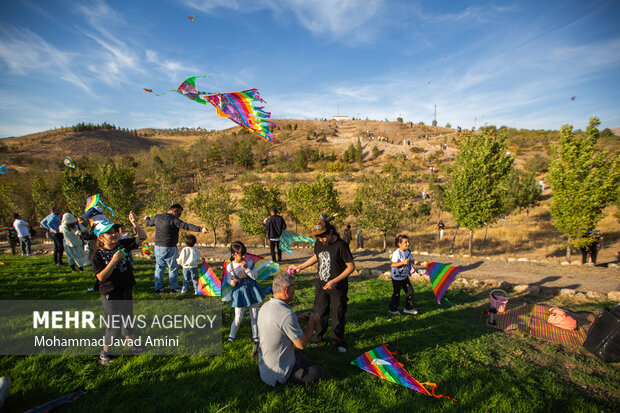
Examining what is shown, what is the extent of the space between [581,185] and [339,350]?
14188 mm

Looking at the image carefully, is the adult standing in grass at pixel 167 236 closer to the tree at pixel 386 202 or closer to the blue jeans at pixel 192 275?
the blue jeans at pixel 192 275

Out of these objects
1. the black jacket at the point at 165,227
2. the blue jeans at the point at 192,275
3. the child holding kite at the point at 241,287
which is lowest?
the blue jeans at the point at 192,275

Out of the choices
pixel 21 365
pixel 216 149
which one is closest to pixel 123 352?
pixel 21 365

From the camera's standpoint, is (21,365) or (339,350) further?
(339,350)

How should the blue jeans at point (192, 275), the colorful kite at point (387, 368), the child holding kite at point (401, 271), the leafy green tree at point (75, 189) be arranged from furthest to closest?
the leafy green tree at point (75, 189) < the blue jeans at point (192, 275) < the child holding kite at point (401, 271) < the colorful kite at point (387, 368)

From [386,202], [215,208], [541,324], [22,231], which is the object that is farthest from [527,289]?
[22,231]

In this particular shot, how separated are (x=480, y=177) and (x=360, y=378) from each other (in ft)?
47.9

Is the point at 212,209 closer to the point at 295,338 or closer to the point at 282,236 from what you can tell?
the point at 282,236

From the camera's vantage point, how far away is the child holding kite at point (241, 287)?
4.40m

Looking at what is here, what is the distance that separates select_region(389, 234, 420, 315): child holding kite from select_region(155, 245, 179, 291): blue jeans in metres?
5.33

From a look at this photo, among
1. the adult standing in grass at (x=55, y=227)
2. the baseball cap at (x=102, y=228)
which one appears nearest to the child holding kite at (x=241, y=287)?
the baseball cap at (x=102, y=228)

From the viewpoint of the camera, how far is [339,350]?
446 centimetres

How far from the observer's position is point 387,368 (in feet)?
12.8

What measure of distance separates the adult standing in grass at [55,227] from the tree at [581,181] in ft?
67.0
